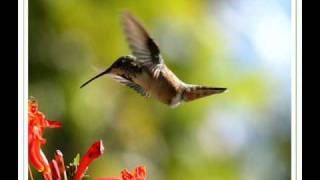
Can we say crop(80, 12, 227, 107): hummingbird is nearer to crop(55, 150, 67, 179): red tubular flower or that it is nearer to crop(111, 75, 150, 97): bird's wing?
crop(111, 75, 150, 97): bird's wing

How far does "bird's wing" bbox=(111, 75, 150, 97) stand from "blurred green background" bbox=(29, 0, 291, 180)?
0.6 inches

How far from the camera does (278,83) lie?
5.66 feet

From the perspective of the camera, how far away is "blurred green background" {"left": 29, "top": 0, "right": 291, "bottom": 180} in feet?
5.27

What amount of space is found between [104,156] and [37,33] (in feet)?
1.38

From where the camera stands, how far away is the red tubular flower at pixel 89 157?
161cm

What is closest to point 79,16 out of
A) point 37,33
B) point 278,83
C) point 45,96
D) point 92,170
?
point 37,33

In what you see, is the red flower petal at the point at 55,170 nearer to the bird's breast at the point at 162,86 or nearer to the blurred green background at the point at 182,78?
the blurred green background at the point at 182,78

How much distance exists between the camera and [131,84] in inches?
64.8
